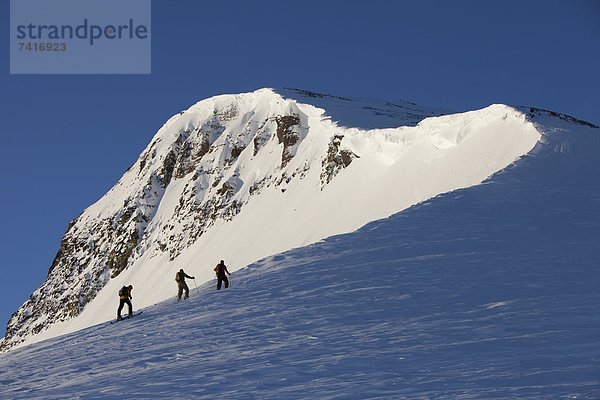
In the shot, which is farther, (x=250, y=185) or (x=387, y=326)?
(x=250, y=185)

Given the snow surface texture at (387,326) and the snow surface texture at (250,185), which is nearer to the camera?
the snow surface texture at (387,326)

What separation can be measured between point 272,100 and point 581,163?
59.1m

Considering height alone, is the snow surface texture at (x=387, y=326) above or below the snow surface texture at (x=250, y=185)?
below

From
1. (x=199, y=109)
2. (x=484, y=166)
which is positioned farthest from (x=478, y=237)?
(x=199, y=109)

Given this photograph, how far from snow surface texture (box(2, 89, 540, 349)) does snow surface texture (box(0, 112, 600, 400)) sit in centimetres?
1283

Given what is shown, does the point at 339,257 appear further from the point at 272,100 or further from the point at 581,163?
the point at 272,100

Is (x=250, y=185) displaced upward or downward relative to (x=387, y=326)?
upward

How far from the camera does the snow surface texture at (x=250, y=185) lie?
132ft

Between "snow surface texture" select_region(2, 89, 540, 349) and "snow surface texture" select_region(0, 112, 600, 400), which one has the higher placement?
"snow surface texture" select_region(2, 89, 540, 349)

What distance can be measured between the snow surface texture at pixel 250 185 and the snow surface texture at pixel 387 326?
12.8 meters

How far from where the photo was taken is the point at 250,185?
73.8 m

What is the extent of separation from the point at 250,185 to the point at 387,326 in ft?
207

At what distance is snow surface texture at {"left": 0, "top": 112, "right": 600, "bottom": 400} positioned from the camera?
8719 mm

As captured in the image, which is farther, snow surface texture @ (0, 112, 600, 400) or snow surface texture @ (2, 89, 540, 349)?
snow surface texture @ (2, 89, 540, 349)
